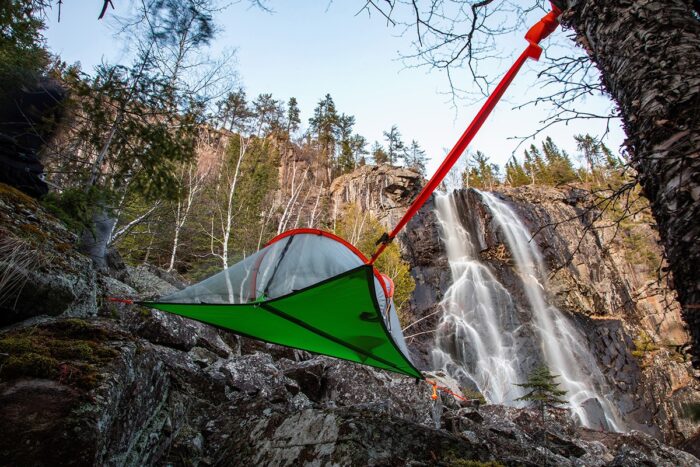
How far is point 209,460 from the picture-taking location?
2.31 m

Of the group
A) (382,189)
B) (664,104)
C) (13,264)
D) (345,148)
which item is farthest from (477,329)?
(345,148)

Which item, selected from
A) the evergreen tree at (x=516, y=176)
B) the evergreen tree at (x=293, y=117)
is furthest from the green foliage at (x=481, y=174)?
the evergreen tree at (x=293, y=117)

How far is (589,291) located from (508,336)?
580 cm

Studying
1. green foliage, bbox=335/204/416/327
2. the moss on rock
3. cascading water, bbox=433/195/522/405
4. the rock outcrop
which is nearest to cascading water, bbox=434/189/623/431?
cascading water, bbox=433/195/522/405

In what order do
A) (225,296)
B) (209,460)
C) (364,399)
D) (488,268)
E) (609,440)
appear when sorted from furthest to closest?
(488,268)
(609,440)
(364,399)
(225,296)
(209,460)

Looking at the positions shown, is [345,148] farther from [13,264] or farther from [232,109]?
[13,264]

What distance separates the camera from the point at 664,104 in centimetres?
112

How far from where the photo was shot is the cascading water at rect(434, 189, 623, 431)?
41.4ft

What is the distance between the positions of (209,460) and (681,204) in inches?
111

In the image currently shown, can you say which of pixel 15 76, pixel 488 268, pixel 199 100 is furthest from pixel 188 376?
pixel 488 268

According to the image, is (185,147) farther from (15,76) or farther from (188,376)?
(188,376)

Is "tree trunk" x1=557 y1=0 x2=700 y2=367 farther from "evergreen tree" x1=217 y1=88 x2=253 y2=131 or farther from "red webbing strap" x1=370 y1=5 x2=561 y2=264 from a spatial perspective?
"evergreen tree" x1=217 y1=88 x2=253 y2=131

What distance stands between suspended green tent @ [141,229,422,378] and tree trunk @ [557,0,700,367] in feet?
4.95

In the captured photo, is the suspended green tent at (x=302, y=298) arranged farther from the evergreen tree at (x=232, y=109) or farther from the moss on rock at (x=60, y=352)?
the evergreen tree at (x=232, y=109)
